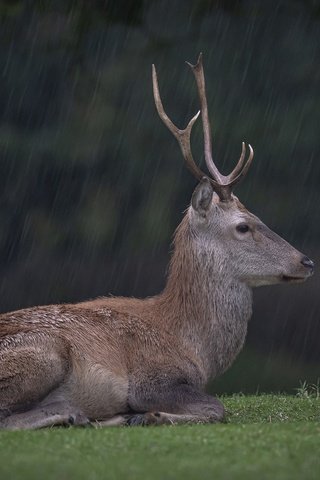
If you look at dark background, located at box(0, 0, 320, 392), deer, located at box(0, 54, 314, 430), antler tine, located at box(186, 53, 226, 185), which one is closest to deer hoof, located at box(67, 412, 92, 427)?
deer, located at box(0, 54, 314, 430)

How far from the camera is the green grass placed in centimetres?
509

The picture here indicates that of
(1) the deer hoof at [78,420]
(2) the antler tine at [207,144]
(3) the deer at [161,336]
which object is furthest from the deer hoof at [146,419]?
(2) the antler tine at [207,144]

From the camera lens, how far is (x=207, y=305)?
788cm

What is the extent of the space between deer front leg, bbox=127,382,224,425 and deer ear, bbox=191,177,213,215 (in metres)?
1.10

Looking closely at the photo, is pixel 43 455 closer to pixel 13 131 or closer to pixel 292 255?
pixel 292 255

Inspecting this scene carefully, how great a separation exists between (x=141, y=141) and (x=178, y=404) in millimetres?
7253

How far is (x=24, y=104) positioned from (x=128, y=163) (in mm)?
1254

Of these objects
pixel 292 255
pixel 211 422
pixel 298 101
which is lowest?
pixel 211 422

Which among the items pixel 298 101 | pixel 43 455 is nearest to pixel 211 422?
pixel 43 455

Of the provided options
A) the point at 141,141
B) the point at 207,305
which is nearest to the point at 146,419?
the point at 207,305

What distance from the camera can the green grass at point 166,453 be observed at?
16.7 feet

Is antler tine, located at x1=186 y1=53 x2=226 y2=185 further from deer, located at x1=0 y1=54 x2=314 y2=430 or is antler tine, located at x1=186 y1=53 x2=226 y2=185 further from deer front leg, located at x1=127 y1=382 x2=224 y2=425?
deer front leg, located at x1=127 y1=382 x2=224 y2=425

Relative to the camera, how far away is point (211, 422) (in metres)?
7.26

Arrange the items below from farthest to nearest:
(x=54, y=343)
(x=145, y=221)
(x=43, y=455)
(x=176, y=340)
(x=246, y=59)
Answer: (x=246, y=59), (x=145, y=221), (x=176, y=340), (x=54, y=343), (x=43, y=455)
